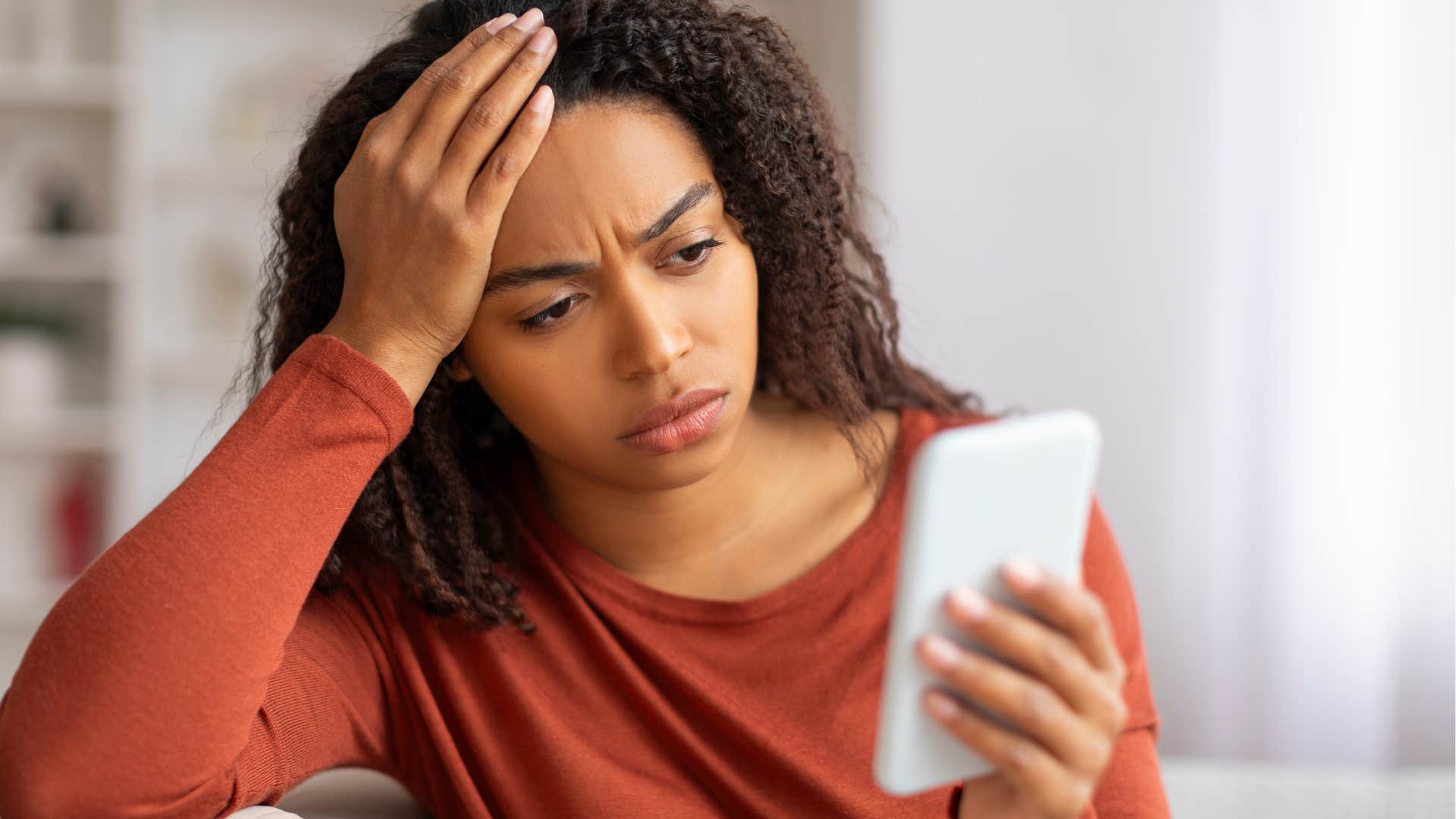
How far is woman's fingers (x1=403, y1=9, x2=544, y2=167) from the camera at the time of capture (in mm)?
1070

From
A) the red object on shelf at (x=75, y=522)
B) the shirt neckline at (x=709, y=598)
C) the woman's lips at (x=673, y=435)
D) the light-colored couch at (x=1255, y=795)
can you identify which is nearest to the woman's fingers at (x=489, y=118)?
the woman's lips at (x=673, y=435)

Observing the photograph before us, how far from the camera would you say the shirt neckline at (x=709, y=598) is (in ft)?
4.16

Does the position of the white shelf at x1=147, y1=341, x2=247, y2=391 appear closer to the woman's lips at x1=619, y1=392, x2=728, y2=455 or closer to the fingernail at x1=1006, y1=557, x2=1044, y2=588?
the woman's lips at x1=619, y1=392, x2=728, y2=455

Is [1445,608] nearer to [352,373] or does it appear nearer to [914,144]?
[914,144]

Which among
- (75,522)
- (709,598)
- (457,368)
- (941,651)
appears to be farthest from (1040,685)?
(75,522)

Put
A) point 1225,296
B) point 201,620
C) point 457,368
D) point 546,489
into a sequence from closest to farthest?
point 201,620 → point 457,368 → point 546,489 → point 1225,296

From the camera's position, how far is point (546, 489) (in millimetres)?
1372

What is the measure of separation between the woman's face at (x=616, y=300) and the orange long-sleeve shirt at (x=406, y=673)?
4.6 inches

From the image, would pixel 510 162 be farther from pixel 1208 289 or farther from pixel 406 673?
pixel 1208 289

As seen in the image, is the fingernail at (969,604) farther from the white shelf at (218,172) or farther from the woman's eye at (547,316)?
the white shelf at (218,172)

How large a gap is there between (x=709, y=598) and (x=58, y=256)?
108 inches

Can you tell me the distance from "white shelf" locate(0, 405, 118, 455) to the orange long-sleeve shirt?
8.10 ft

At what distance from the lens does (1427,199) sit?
228cm

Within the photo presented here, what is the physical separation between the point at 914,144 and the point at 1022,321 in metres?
0.44
